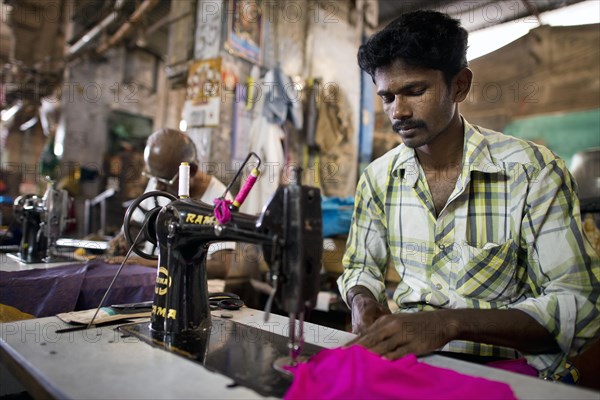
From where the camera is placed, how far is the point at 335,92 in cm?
483

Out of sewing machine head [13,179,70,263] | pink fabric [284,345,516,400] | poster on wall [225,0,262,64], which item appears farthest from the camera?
poster on wall [225,0,262,64]

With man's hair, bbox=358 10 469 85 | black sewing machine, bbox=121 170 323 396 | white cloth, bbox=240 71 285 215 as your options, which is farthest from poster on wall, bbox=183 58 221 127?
black sewing machine, bbox=121 170 323 396

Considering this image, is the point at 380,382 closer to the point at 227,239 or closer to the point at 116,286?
the point at 227,239

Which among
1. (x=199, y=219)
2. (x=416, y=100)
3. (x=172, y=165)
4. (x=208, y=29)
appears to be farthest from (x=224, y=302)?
(x=208, y=29)

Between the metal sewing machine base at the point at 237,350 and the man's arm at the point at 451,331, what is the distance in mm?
171

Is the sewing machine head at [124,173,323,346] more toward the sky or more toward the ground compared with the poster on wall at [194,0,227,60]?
more toward the ground

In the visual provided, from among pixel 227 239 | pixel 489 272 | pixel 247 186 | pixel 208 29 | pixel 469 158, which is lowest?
pixel 489 272

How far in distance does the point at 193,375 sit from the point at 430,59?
116 cm

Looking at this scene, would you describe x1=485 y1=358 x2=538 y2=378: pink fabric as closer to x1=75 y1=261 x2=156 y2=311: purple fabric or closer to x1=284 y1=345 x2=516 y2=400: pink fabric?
x1=284 y1=345 x2=516 y2=400: pink fabric

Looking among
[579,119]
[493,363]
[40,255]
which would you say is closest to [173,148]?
[40,255]

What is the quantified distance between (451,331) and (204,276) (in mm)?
700

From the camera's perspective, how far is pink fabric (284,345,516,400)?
0.67 metres

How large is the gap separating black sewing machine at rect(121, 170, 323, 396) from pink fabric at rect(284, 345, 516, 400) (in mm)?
81

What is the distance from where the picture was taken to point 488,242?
129cm
